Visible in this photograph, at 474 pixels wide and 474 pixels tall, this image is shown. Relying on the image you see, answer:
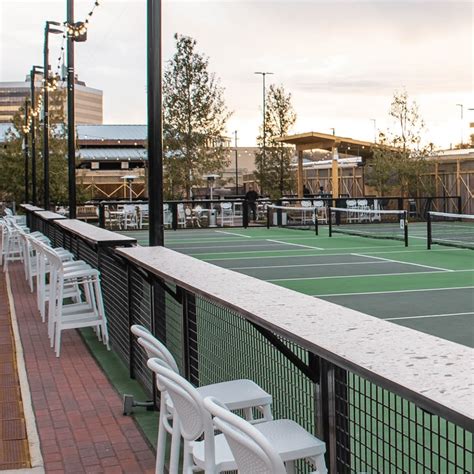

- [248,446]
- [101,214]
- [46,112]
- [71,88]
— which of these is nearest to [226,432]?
[248,446]

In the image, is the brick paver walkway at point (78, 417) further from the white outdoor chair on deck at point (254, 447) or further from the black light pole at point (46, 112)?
the black light pole at point (46, 112)

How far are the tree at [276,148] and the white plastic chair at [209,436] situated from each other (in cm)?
4206

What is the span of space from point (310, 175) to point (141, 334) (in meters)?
50.2

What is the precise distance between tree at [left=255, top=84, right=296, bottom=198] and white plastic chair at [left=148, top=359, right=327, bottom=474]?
1656 inches

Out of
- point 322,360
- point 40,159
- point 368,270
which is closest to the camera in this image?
point 322,360

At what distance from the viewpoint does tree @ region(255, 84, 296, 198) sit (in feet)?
151

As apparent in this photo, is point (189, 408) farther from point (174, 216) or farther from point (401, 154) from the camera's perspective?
point (401, 154)

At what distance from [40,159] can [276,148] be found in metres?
12.3

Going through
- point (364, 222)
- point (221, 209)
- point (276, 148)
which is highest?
point (276, 148)

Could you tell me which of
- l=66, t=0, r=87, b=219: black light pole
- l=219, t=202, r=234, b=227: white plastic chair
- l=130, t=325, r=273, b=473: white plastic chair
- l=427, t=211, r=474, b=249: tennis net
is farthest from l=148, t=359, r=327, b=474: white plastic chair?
l=219, t=202, r=234, b=227: white plastic chair

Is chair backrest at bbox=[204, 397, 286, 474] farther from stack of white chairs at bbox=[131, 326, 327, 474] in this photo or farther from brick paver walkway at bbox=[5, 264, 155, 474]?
brick paver walkway at bbox=[5, 264, 155, 474]

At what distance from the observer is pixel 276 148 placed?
46.0 m

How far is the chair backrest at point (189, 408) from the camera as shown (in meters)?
3.12

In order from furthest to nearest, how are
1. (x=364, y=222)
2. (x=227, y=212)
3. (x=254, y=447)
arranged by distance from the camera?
1. (x=227, y=212)
2. (x=364, y=222)
3. (x=254, y=447)
